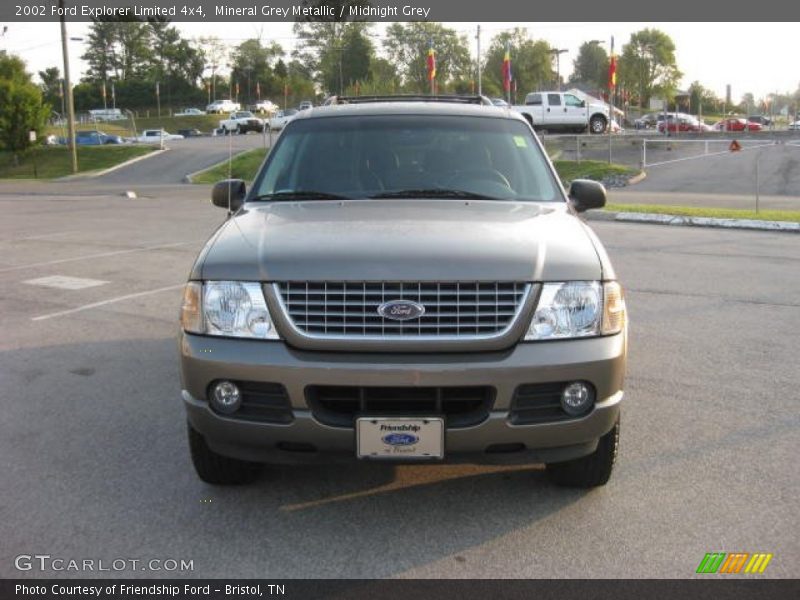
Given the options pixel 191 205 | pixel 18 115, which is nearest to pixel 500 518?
pixel 191 205

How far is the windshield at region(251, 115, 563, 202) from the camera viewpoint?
4.64m

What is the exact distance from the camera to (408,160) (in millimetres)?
4824

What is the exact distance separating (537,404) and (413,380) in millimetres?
527

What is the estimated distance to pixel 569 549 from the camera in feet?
10.9

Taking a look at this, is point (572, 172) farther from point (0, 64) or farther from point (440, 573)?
point (0, 64)

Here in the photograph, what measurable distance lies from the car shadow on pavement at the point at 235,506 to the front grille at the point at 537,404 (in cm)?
53

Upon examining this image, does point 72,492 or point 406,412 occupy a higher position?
point 406,412

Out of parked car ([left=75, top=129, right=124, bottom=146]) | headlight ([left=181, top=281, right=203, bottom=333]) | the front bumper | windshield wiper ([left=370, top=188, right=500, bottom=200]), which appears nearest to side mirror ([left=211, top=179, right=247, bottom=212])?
windshield wiper ([left=370, top=188, right=500, bottom=200])

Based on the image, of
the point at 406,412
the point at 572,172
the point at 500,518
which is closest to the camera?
the point at 406,412

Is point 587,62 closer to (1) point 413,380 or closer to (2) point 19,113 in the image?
(2) point 19,113

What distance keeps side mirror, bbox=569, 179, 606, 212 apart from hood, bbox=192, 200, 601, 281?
0.82 metres

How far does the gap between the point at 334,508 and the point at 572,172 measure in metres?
25.9
